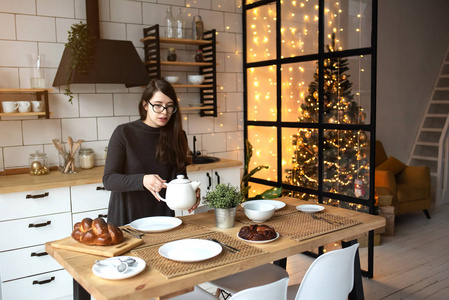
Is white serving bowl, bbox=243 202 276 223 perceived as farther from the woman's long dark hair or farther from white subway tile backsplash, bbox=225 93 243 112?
white subway tile backsplash, bbox=225 93 243 112

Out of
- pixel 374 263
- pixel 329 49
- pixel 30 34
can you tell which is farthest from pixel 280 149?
pixel 30 34

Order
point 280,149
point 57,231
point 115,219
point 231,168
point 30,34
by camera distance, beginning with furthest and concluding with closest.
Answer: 1. point 280,149
2. point 231,168
3. point 30,34
4. point 57,231
5. point 115,219


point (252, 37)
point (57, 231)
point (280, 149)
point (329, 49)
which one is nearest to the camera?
point (57, 231)

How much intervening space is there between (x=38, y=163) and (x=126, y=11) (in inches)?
57.3

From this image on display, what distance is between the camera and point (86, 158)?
3496mm

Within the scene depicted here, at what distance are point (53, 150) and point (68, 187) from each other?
1.96 ft

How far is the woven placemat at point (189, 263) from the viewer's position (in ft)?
4.88

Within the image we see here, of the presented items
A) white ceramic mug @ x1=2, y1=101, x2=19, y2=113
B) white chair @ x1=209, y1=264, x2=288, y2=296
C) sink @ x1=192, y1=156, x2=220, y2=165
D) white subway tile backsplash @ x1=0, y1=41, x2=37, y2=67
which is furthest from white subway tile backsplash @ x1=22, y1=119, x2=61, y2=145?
white chair @ x1=209, y1=264, x2=288, y2=296

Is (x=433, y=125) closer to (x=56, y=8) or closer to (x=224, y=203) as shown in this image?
(x=56, y=8)

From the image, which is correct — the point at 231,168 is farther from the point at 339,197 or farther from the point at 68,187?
the point at 68,187

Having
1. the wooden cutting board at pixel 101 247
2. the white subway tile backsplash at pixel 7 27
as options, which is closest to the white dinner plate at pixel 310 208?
the wooden cutting board at pixel 101 247

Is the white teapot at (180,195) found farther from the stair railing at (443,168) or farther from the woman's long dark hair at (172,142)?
the stair railing at (443,168)

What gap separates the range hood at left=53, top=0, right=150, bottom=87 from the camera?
3.24m

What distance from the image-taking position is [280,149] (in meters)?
4.15
